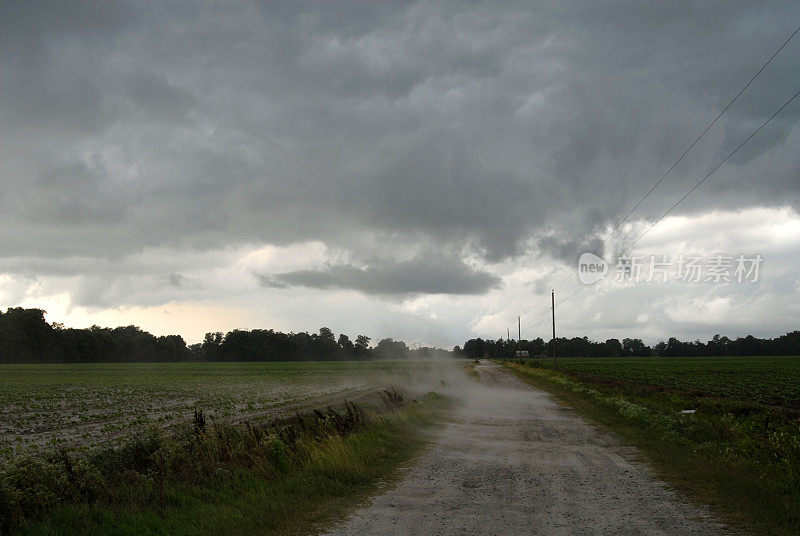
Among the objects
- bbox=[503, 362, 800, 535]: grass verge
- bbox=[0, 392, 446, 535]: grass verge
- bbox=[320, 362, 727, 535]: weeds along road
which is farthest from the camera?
bbox=[503, 362, 800, 535]: grass verge

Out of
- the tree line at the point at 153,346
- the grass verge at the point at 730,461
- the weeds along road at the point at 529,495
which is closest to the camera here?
the weeds along road at the point at 529,495

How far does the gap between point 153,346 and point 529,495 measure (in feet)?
604

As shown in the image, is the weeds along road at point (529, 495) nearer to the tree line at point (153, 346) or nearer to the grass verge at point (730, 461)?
the grass verge at point (730, 461)

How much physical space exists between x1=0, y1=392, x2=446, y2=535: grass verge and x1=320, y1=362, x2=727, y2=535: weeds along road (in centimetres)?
86

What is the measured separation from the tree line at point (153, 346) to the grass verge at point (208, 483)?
4002 inches

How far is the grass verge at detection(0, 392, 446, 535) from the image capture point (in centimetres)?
806

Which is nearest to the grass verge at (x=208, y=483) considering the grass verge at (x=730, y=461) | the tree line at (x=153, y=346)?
the grass verge at (x=730, y=461)

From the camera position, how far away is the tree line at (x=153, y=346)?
465ft

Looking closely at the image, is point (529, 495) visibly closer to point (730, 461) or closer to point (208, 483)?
point (730, 461)

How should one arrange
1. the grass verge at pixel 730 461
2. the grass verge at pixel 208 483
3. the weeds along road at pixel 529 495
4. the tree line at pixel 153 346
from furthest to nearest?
1. the tree line at pixel 153 346
2. the grass verge at pixel 730 461
3. the grass verge at pixel 208 483
4. the weeds along road at pixel 529 495

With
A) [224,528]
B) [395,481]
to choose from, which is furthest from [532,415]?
[224,528]

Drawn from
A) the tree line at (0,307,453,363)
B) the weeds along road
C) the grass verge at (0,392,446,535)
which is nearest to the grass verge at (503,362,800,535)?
the weeds along road

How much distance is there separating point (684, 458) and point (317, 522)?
8.83 meters

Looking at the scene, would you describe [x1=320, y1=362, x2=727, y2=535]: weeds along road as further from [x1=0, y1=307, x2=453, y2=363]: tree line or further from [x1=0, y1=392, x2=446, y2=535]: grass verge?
[x1=0, y1=307, x2=453, y2=363]: tree line
